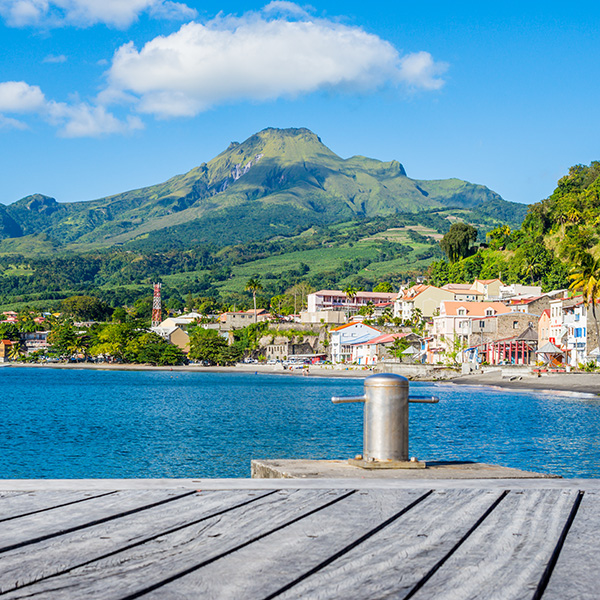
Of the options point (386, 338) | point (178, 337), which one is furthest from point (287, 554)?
point (178, 337)

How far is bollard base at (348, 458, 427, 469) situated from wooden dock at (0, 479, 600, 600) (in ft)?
5.23

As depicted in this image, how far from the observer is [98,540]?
3.80 metres

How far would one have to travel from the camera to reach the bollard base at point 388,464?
23.5 feet

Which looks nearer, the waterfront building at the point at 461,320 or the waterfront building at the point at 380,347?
the waterfront building at the point at 461,320

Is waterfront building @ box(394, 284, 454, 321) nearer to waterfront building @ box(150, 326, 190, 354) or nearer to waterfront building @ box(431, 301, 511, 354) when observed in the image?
waterfront building @ box(431, 301, 511, 354)

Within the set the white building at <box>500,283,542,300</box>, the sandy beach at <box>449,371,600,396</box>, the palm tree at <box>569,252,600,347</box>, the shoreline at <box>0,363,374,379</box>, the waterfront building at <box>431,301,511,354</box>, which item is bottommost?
the shoreline at <box>0,363,374,379</box>

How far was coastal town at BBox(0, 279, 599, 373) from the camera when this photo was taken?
9169 centimetres

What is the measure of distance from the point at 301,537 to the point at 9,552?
1417 millimetres

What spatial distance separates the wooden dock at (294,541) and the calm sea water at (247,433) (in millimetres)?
20059

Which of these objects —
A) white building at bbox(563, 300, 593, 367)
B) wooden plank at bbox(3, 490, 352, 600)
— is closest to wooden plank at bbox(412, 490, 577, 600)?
wooden plank at bbox(3, 490, 352, 600)

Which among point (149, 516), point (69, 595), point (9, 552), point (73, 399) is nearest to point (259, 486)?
point (149, 516)

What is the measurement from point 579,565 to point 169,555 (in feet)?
6.18

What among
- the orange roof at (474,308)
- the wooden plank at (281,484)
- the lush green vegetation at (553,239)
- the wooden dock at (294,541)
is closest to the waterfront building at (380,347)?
the orange roof at (474,308)

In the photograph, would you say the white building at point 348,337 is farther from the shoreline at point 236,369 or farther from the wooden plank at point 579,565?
the wooden plank at point 579,565
